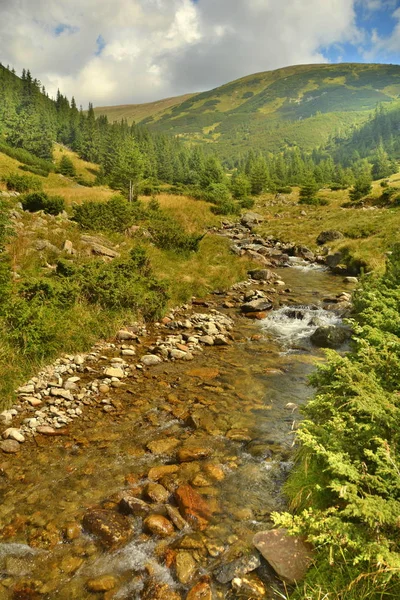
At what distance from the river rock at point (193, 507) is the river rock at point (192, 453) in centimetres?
73

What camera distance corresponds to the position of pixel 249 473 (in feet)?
19.9

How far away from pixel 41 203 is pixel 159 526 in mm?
21155

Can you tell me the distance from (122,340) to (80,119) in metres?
135

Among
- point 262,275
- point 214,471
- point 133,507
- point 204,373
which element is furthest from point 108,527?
point 262,275

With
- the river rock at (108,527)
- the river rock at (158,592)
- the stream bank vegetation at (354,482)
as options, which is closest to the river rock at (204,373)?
the stream bank vegetation at (354,482)

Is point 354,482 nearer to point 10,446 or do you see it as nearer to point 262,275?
point 10,446

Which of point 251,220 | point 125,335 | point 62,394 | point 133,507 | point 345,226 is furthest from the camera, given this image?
point 251,220

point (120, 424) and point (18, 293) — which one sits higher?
point (18, 293)

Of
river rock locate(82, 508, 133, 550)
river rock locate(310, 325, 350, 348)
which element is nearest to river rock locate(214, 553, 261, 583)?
river rock locate(82, 508, 133, 550)

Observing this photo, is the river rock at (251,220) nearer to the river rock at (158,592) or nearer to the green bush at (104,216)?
the green bush at (104,216)

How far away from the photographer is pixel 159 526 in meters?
4.92

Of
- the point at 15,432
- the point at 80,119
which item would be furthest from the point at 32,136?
the point at 15,432

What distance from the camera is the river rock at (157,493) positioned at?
5.48 meters

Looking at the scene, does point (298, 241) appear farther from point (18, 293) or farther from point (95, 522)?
point (95, 522)
